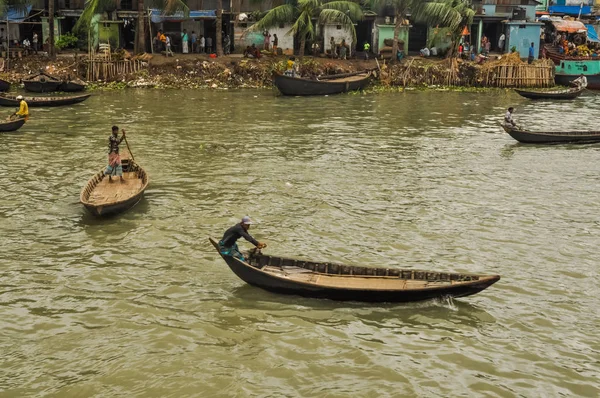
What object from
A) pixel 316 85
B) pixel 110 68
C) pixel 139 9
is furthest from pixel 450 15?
pixel 110 68

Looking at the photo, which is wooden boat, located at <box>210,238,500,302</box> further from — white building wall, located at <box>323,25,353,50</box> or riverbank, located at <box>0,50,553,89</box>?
white building wall, located at <box>323,25,353,50</box>

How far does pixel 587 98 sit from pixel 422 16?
12.4 meters

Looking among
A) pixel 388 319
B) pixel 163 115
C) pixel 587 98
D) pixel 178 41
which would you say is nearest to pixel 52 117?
pixel 163 115

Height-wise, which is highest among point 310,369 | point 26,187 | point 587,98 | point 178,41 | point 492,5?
point 492,5

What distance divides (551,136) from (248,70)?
2274 centimetres

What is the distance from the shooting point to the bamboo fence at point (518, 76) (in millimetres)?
46781

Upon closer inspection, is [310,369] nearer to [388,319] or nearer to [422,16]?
[388,319]

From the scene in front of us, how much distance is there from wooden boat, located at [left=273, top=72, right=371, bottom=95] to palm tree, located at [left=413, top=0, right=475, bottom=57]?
657 centimetres

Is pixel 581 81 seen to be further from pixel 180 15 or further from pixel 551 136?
pixel 180 15

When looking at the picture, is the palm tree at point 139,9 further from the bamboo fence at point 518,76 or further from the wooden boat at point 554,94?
the wooden boat at point 554,94

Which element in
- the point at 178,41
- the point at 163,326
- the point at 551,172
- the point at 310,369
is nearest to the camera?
the point at 310,369

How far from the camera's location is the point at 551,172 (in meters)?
24.6

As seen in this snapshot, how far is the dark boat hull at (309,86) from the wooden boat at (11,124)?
1577cm

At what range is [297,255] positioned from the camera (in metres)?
16.5
